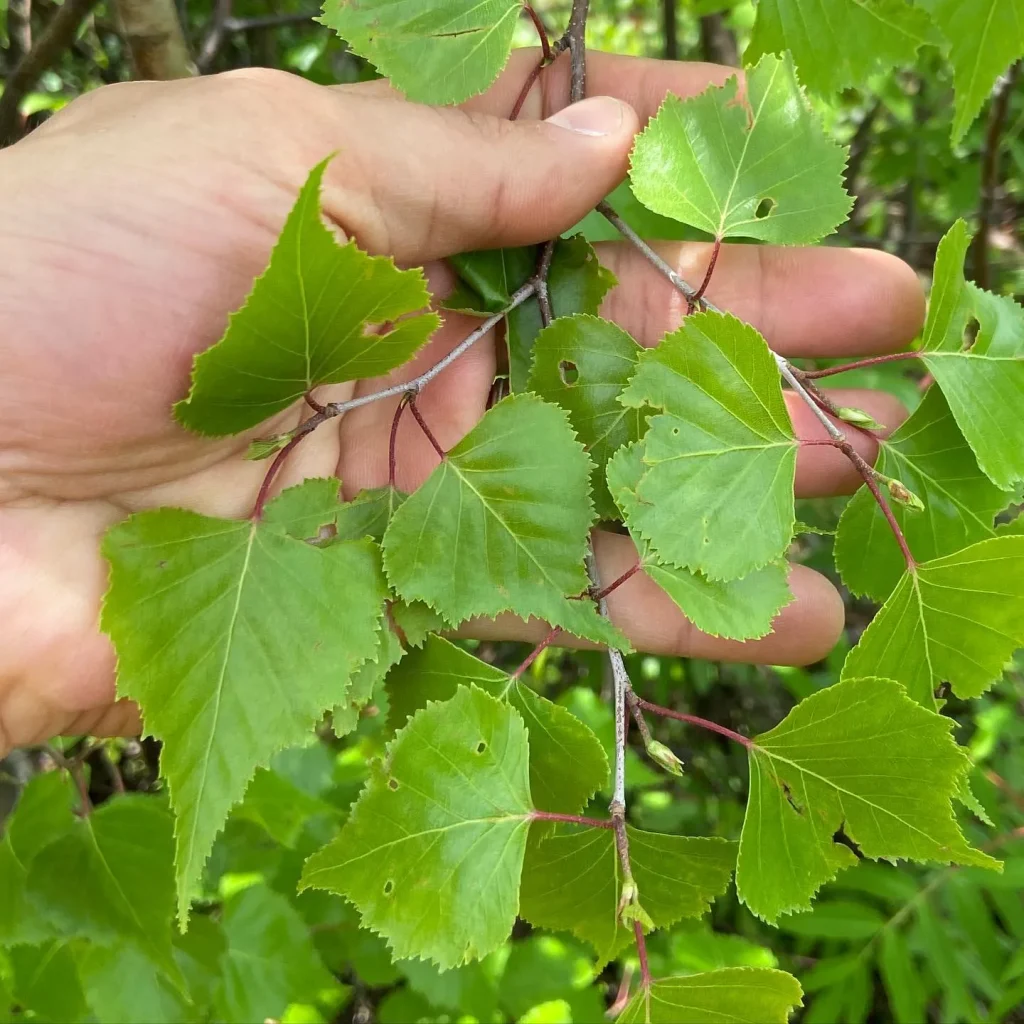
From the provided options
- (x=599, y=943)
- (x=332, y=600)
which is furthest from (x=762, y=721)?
(x=332, y=600)

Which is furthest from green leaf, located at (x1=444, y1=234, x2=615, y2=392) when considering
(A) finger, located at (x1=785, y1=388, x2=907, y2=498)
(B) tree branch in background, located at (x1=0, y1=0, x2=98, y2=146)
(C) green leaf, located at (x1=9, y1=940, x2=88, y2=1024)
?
(C) green leaf, located at (x1=9, y1=940, x2=88, y2=1024)

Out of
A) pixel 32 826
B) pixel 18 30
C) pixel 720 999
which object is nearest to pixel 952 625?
pixel 720 999

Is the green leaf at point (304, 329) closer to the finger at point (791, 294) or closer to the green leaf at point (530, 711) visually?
the green leaf at point (530, 711)

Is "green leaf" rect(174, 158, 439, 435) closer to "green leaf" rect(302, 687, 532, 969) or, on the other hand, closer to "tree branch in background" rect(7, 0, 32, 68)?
"green leaf" rect(302, 687, 532, 969)

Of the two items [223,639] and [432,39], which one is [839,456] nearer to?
[432,39]

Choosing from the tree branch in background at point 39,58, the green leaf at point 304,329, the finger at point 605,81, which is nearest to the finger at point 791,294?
the finger at point 605,81

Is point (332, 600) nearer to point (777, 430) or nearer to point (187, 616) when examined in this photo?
point (187, 616)
